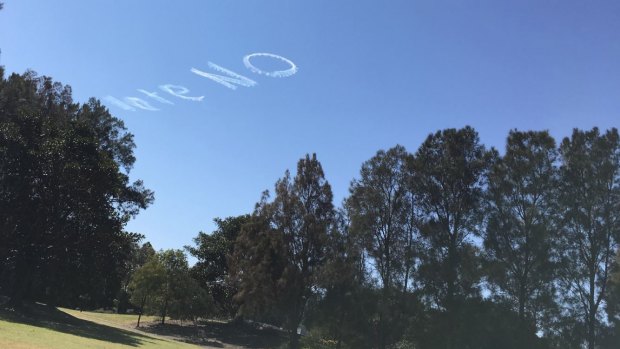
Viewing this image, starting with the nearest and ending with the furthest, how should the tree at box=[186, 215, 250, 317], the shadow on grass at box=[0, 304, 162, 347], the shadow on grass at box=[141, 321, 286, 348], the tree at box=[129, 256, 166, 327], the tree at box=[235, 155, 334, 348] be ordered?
the shadow on grass at box=[0, 304, 162, 347] → the tree at box=[235, 155, 334, 348] → the shadow on grass at box=[141, 321, 286, 348] → the tree at box=[129, 256, 166, 327] → the tree at box=[186, 215, 250, 317]

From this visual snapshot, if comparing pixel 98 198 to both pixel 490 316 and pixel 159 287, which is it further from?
pixel 490 316

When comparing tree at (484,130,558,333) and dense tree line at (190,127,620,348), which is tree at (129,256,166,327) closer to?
dense tree line at (190,127,620,348)

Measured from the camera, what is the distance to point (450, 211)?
3809 centimetres

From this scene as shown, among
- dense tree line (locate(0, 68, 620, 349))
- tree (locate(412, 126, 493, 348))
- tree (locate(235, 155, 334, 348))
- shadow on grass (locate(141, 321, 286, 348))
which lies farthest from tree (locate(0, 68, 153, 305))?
tree (locate(412, 126, 493, 348))

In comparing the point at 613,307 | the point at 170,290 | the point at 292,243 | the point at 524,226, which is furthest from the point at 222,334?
the point at 613,307

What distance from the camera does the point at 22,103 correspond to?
133 ft

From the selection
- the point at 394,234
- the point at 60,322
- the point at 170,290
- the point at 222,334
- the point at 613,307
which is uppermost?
the point at 394,234

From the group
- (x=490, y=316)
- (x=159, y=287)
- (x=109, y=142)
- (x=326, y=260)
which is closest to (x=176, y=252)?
(x=159, y=287)

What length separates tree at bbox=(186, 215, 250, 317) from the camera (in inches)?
2312

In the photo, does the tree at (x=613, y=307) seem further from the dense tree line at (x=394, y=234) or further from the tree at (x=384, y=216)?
the tree at (x=384, y=216)

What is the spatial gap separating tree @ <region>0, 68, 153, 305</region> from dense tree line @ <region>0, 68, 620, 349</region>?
105 mm

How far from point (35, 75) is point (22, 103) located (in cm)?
427

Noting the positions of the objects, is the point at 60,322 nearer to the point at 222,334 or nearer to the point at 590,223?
the point at 222,334

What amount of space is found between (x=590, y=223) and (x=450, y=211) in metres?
9.74
